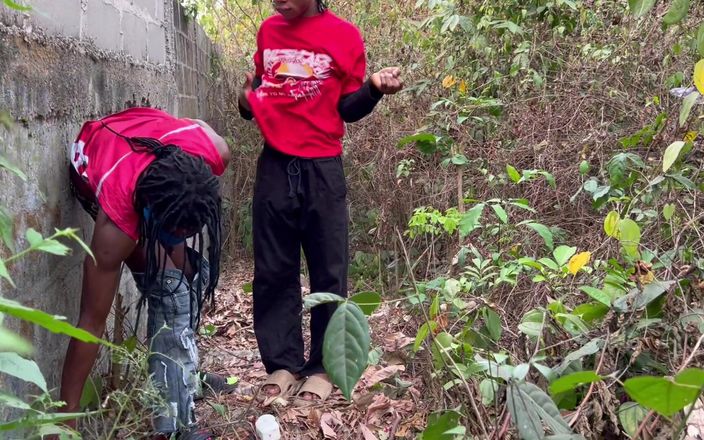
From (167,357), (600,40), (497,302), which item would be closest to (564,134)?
(600,40)

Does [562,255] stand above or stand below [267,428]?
above

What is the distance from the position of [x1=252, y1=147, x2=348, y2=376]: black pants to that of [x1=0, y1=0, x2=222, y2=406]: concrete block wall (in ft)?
1.95

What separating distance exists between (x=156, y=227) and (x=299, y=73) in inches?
45.2

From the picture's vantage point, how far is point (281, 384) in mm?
3346

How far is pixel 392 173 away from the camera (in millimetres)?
4910

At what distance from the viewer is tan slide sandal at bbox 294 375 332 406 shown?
3256 millimetres

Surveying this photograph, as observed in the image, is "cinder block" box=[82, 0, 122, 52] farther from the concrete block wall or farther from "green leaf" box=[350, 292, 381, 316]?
"green leaf" box=[350, 292, 381, 316]

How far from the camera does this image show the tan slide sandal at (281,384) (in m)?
3.29

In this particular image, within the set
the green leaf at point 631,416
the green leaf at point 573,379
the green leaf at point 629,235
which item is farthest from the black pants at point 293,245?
the green leaf at point 573,379

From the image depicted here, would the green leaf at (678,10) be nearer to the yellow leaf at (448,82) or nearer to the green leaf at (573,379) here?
the green leaf at (573,379)

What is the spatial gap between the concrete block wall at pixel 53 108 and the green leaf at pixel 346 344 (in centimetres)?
82

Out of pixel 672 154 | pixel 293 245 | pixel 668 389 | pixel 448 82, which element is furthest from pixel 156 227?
pixel 448 82

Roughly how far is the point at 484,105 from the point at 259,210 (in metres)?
1.46

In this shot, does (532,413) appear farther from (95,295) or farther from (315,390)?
(315,390)
